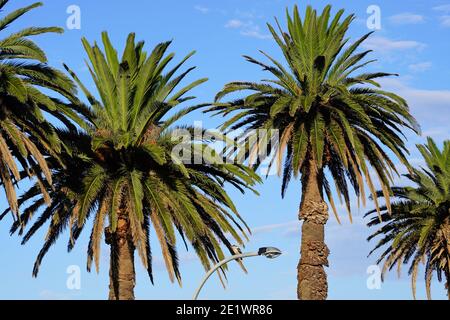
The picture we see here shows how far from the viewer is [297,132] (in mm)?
37594

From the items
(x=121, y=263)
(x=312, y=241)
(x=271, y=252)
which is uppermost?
(x=312, y=241)

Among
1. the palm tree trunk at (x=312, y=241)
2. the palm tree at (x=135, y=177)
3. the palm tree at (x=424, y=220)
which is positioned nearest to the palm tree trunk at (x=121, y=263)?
the palm tree at (x=135, y=177)

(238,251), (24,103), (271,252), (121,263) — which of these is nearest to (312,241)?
(238,251)

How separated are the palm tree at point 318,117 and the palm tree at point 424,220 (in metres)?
11.8

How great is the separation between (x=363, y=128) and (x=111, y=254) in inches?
474

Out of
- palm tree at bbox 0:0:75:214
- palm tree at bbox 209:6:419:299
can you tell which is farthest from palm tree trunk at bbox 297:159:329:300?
palm tree at bbox 0:0:75:214

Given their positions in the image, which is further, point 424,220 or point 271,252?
point 424,220

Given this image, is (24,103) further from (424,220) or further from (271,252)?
(424,220)

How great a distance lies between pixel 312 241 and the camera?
3703 centimetres

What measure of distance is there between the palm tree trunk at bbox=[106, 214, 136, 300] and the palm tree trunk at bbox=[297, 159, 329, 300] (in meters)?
7.25

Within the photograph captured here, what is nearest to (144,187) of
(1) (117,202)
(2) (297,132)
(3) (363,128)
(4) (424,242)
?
(1) (117,202)

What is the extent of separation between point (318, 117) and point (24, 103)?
13.0m

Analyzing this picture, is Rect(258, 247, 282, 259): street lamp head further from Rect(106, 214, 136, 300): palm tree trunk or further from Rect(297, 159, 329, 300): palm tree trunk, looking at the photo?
Rect(297, 159, 329, 300): palm tree trunk

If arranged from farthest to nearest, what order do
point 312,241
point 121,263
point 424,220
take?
point 424,220, point 312,241, point 121,263
